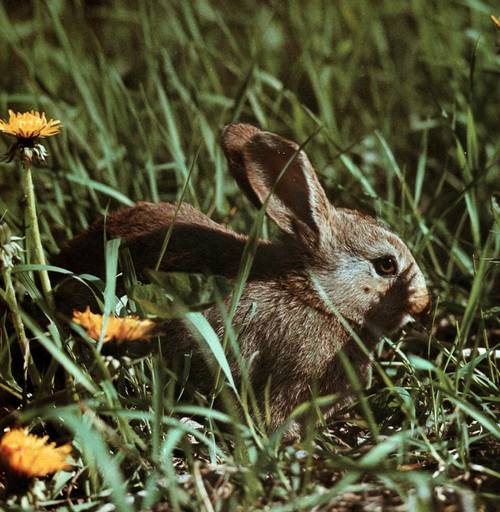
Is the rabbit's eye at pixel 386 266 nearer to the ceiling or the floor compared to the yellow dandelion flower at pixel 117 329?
nearer to the floor

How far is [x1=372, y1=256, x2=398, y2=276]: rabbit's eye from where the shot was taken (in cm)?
388

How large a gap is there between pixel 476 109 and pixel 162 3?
189 centimetres

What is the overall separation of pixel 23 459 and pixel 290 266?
156 cm

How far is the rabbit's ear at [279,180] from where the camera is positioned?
3767mm

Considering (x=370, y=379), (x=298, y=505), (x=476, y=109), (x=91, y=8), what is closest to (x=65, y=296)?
(x=370, y=379)

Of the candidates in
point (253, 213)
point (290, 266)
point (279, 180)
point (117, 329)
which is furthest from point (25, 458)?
point (253, 213)

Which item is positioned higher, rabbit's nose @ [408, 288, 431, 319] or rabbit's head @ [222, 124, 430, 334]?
rabbit's head @ [222, 124, 430, 334]

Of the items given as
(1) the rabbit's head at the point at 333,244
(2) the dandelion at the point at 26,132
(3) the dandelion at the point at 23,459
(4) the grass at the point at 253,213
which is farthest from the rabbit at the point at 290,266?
(3) the dandelion at the point at 23,459

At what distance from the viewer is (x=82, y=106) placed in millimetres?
5008

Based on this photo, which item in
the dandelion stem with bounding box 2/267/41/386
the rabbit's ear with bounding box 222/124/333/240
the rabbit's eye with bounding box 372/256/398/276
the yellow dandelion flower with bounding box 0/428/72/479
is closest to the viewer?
the yellow dandelion flower with bounding box 0/428/72/479

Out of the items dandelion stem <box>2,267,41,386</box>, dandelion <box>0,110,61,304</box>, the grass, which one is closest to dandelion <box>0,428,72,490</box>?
the grass

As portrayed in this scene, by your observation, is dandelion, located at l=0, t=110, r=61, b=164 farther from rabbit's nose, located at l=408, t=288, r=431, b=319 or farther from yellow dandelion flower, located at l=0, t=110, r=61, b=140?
rabbit's nose, located at l=408, t=288, r=431, b=319

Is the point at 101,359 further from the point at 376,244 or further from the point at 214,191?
the point at 214,191

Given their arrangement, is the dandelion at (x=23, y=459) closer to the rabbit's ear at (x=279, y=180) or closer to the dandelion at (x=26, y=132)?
the dandelion at (x=26, y=132)
